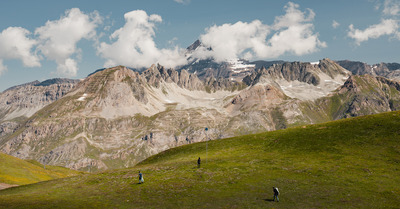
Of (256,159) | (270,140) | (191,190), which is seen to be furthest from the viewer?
(270,140)

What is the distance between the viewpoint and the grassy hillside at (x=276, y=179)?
46750 mm

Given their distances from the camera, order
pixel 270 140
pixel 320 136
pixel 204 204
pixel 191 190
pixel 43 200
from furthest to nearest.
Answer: pixel 270 140 < pixel 320 136 < pixel 191 190 < pixel 43 200 < pixel 204 204

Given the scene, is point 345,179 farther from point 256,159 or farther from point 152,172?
point 152,172

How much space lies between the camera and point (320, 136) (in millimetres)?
85438

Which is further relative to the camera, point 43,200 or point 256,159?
point 256,159

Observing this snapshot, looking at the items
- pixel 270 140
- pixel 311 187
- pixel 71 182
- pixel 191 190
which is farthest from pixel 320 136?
pixel 71 182

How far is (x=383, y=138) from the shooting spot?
2987 inches

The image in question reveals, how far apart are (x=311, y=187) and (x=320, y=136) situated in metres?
36.9

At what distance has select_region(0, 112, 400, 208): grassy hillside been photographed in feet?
153

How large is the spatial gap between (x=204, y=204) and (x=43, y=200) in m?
28.7

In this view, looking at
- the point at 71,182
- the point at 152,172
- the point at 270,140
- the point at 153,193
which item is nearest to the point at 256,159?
the point at 270,140

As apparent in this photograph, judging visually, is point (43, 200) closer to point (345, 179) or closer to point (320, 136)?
point (345, 179)

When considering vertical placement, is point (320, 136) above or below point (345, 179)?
above

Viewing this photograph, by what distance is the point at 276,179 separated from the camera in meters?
58.2
